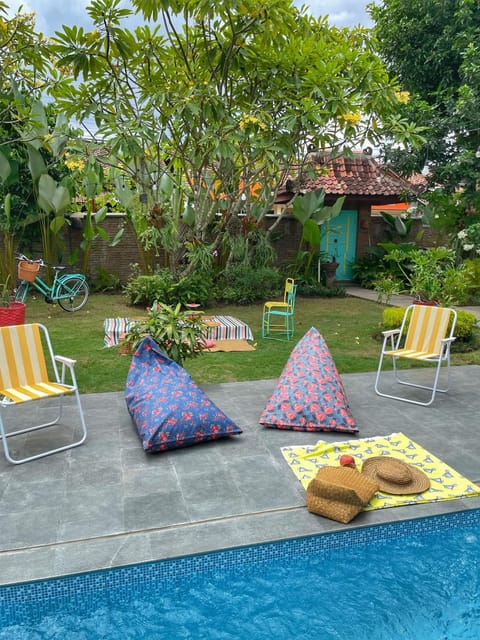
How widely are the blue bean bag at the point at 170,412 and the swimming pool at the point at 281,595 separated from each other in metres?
1.30

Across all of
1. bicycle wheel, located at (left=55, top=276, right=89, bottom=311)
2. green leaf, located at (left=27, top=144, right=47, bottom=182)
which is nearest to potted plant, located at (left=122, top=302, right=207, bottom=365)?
bicycle wheel, located at (left=55, top=276, right=89, bottom=311)

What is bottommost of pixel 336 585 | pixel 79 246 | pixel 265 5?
pixel 336 585

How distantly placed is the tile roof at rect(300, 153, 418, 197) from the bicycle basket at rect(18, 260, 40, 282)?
7886mm

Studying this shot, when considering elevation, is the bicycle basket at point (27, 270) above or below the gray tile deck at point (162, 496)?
above

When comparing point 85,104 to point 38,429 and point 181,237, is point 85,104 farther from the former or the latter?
point 38,429

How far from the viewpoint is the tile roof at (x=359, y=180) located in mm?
14766

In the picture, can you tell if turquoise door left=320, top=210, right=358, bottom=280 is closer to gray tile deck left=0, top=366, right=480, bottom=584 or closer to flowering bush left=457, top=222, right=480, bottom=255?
flowering bush left=457, top=222, right=480, bottom=255

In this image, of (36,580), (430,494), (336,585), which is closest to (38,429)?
(36,580)

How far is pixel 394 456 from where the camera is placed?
4.05m

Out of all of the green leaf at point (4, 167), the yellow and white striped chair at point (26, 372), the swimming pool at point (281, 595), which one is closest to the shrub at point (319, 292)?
Result: the green leaf at point (4, 167)

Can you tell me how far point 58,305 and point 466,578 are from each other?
31.9 ft

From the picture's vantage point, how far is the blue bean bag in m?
4.04

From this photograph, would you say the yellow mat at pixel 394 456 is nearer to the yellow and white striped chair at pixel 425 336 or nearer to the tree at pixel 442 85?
the yellow and white striped chair at pixel 425 336

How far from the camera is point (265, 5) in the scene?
818 centimetres
